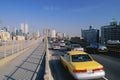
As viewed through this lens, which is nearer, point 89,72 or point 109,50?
point 89,72

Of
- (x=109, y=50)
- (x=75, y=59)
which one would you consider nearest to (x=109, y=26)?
(x=109, y=50)

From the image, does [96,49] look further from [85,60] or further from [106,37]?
[106,37]

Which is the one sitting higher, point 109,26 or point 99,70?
point 109,26

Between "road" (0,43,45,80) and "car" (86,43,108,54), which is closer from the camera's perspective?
"road" (0,43,45,80)

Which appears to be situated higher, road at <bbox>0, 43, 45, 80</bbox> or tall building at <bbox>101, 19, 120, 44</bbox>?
tall building at <bbox>101, 19, 120, 44</bbox>

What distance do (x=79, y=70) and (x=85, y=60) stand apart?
1.51 m

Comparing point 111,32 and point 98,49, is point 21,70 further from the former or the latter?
point 111,32

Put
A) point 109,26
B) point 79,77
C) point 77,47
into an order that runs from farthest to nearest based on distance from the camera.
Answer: point 109,26
point 77,47
point 79,77

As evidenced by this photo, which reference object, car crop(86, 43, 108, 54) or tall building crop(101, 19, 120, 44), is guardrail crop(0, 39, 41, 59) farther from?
tall building crop(101, 19, 120, 44)

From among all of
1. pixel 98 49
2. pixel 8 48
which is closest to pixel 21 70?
pixel 8 48

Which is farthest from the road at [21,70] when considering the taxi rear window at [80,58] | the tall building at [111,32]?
the tall building at [111,32]

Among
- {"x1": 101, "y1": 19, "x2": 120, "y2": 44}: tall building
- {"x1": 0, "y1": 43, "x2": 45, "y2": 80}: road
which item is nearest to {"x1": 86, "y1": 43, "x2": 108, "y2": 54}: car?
{"x1": 0, "y1": 43, "x2": 45, "y2": 80}: road

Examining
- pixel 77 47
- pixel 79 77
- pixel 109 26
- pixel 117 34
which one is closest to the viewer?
pixel 79 77

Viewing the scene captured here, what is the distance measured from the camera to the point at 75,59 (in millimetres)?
11688
